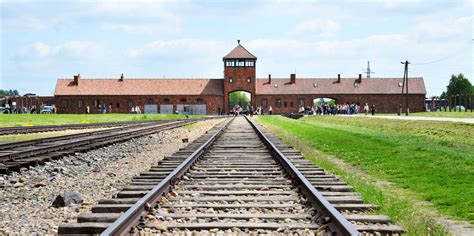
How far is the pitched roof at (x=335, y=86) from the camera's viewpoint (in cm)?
9850

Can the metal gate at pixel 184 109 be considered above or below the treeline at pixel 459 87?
below

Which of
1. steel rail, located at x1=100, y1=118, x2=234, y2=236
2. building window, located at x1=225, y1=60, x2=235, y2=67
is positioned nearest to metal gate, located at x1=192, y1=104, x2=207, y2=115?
building window, located at x1=225, y1=60, x2=235, y2=67

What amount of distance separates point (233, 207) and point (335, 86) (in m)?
94.8

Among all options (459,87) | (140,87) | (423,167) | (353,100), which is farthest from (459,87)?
(423,167)

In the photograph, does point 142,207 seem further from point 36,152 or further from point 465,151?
point 465,151

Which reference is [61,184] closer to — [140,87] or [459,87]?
Answer: [140,87]

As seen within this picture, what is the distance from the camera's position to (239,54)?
322ft

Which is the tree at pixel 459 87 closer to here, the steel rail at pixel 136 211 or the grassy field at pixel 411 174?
the grassy field at pixel 411 174

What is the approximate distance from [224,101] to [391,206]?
88675 mm

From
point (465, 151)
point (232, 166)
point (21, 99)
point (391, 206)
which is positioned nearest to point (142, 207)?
point (391, 206)

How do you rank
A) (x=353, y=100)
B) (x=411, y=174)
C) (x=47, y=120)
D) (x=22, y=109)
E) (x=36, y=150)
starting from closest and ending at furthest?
(x=411, y=174) < (x=36, y=150) < (x=47, y=120) < (x=353, y=100) < (x=22, y=109)

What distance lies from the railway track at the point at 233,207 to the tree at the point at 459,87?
145 meters

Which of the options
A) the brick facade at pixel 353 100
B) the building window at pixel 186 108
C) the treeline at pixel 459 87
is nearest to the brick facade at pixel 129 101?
the building window at pixel 186 108

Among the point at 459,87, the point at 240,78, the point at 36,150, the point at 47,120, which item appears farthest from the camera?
the point at 459,87
